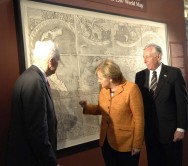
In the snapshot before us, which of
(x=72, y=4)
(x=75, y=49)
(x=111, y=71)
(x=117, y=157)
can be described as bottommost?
(x=117, y=157)

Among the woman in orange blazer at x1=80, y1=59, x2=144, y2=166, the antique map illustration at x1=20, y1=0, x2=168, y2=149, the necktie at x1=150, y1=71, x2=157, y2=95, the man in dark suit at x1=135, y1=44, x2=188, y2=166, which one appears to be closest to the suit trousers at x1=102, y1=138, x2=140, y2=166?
the woman in orange blazer at x1=80, y1=59, x2=144, y2=166

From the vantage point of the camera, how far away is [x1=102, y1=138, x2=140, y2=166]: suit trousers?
254 cm

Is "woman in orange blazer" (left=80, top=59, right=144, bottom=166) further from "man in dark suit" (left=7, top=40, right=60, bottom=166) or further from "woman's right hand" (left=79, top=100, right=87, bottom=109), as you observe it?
"man in dark suit" (left=7, top=40, right=60, bottom=166)

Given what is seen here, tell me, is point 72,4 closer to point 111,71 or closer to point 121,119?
point 111,71

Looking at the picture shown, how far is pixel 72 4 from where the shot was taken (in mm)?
2848

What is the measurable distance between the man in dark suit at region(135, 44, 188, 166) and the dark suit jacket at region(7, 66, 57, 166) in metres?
1.32

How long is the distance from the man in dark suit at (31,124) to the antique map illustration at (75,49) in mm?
569

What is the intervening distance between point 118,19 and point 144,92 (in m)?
0.88

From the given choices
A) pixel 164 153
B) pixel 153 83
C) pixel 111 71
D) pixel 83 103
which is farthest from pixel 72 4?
pixel 164 153

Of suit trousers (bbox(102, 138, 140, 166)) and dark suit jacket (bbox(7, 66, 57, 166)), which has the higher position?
dark suit jacket (bbox(7, 66, 57, 166))

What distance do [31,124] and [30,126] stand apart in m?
0.02

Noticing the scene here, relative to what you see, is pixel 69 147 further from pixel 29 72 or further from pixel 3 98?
pixel 29 72

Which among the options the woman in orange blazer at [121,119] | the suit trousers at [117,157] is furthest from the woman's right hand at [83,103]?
the suit trousers at [117,157]

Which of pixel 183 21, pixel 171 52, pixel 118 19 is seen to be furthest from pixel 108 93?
pixel 183 21
